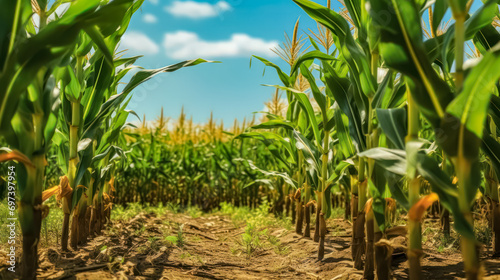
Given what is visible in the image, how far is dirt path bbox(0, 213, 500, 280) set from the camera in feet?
6.03

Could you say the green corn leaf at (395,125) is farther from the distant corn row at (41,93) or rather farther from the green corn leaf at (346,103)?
the distant corn row at (41,93)

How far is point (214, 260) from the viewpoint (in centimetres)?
267

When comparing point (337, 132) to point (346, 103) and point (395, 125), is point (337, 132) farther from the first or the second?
point (395, 125)

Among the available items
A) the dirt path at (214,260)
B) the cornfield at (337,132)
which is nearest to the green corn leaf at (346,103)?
the cornfield at (337,132)

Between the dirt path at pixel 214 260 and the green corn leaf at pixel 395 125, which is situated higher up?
the green corn leaf at pixel 395 125

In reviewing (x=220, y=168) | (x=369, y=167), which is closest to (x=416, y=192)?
(x=369, y=167)

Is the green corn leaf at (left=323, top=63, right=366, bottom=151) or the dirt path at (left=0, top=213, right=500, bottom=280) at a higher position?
the green corn leaf at (left=323, top=63, right=366, bottom=151)

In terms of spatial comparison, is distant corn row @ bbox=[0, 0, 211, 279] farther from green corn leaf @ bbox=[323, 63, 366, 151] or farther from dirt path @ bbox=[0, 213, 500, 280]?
green corn leaf @ bbox=[323, 63, 366, 151]

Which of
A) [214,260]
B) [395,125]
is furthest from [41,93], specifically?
[214,260]

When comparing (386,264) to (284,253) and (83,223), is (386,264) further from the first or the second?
(83,223)

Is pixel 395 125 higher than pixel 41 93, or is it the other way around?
pixel 41 93

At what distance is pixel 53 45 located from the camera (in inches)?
51.9

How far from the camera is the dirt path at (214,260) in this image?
184 centimetres

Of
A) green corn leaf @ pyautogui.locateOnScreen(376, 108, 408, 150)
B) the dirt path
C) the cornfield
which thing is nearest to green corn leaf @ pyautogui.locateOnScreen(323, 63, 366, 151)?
the cornfield
